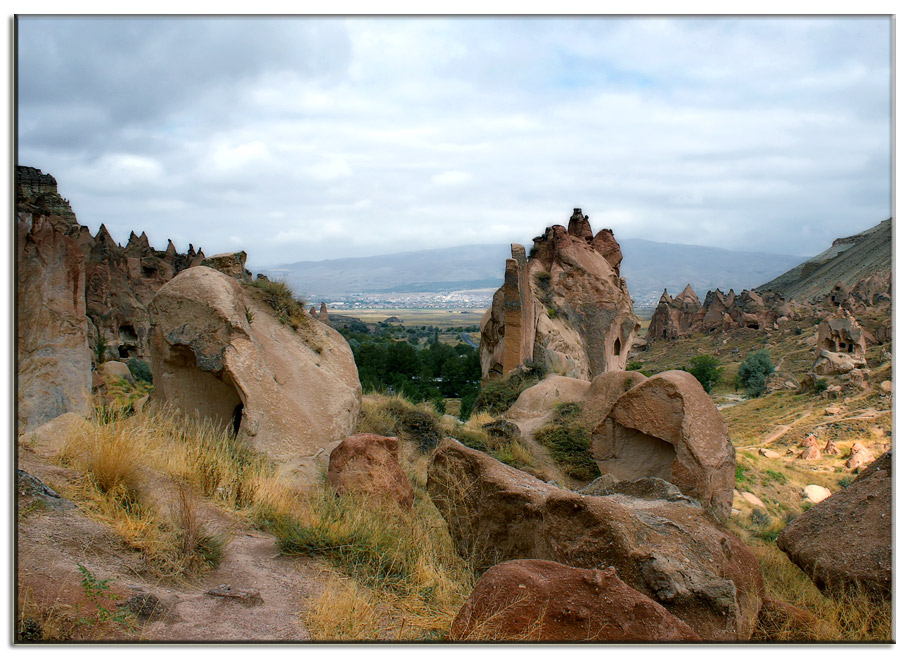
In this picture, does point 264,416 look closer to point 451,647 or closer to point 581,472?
point 451,647

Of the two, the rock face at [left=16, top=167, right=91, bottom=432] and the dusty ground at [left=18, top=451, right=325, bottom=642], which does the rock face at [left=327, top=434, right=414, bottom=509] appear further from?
the rock face at [left=16, top=167, right=91, bottom=432]

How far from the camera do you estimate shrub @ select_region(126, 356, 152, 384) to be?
81.0 feet

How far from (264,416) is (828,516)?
5559 mm

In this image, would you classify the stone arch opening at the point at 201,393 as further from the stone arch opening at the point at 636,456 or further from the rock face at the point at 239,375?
the stone arch opening at the point at 636,456

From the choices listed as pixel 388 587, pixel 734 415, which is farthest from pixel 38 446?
pixel 734 415

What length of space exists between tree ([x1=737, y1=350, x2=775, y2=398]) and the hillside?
871 inches

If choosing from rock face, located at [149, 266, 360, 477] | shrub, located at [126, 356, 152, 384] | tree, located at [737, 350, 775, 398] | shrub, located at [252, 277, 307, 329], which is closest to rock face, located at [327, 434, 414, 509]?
rock face, located at [149, 266, 360, 477]

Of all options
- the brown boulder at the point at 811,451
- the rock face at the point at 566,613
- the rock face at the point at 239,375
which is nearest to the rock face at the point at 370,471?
the rock face at the point at 239,375

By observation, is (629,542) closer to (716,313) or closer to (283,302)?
(283,302)

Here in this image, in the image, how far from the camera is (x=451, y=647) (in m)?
3.31

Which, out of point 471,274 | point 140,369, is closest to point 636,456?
point 140,369

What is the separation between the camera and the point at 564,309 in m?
25.2

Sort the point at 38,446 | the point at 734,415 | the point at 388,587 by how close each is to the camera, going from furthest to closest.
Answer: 1. the point at 734,415
2. the point at 38,446
3. the point at 388,587

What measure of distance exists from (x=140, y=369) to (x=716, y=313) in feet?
Answer: 162
